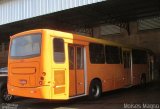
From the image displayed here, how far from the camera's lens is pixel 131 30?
27.9m

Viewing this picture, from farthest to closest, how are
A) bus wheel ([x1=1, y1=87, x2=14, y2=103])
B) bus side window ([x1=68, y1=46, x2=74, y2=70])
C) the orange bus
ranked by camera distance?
bus wheel ([x1=1, y1=87, x2=14, y2=103])
bus side window ([x1=68, y1=46, x2=74, y2=70])
the orange bus

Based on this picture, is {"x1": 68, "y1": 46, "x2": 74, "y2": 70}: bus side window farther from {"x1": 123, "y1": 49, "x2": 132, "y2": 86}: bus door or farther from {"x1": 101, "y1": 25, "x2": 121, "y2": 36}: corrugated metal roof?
{"x1": 101, "y1": 25, "x2": 121, "y2": 36}: corrugated metal roof

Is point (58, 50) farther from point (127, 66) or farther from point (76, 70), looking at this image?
point (127, 66)

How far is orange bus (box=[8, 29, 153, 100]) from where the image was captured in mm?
11922

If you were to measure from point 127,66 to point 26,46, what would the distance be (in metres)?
7.34

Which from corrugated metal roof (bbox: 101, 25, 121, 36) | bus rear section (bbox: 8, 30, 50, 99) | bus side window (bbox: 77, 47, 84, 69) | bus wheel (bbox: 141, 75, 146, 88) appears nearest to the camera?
bus rear section (bbox: 8, 30, 50, 99)

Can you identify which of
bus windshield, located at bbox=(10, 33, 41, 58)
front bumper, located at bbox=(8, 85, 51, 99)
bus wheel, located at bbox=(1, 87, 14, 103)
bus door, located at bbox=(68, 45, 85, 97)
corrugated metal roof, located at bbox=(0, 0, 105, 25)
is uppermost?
corrugated metal roof, located at bbox=(0, 0, 105, 25)

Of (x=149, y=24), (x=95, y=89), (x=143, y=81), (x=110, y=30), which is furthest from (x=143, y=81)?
(x=110, y=30)

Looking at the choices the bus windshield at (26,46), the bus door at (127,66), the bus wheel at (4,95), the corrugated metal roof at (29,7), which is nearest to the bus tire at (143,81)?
the bus door at (127,66)

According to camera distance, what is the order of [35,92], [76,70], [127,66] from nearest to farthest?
[35,92] → [76,70] → [127,66]

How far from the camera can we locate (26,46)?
12695 millimetres

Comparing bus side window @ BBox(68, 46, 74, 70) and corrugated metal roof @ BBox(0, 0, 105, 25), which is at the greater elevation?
corrugated metal roof @ BBox(0, 0, 105, 25)

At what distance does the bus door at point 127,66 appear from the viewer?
59.0 feet

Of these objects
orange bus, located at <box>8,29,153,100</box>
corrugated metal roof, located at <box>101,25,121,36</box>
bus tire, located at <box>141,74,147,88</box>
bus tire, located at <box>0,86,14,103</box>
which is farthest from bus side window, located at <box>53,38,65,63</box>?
corrugated metal roof, located at <box>101,25,121,36</box>
